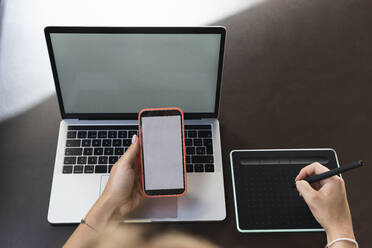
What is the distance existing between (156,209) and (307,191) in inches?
14.6

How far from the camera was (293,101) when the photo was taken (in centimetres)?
103

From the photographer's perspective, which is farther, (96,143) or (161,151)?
(96,143)

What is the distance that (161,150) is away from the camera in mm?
808

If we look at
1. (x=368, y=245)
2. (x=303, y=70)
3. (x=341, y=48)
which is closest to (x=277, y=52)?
(x=303, y=70)

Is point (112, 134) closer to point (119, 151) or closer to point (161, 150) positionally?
point (119, 151)

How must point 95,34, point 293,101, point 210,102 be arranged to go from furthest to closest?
point 293,101, point 210,102, point 95,34


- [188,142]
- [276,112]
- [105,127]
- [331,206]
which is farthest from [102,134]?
[331,206]

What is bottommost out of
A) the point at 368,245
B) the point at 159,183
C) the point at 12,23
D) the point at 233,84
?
the point at 368,245

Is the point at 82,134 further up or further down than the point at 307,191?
further up

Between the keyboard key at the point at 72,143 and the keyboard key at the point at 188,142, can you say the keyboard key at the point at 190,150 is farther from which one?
the keyboard key at the point at 72,143

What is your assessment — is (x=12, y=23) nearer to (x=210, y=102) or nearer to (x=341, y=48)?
(x=210, y=102)

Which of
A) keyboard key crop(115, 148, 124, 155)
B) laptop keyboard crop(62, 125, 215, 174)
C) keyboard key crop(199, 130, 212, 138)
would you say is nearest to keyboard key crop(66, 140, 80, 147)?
laptop keyboard crop(62, 125, 215, 174)

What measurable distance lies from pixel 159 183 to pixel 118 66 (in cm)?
30

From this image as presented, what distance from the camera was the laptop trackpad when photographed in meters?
0.86
